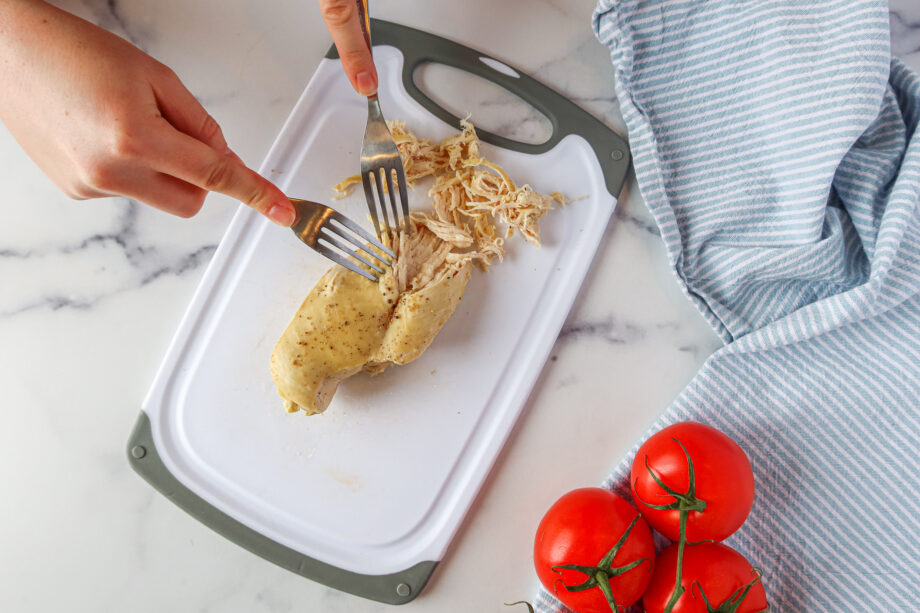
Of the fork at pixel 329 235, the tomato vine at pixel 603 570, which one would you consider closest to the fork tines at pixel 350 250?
the fork at pixel 329 235

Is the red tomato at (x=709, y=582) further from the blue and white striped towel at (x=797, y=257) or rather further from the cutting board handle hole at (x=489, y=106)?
the cutting board handle hole at (x=489, y=106)

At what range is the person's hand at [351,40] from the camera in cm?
131

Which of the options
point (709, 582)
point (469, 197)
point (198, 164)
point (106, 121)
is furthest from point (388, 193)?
point (709, 582)

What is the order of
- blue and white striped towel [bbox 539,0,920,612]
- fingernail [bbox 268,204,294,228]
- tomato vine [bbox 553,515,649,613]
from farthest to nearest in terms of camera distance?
1. blue and white striped towel [bbox 539,0,920,612]
2. fingernail [bbox 268,204,294,228]
3. tomato vine [bbox 553,515,649,613]

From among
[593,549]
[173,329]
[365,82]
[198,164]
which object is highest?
[365,82]

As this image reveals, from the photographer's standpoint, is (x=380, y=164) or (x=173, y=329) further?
(x=173, y=329)

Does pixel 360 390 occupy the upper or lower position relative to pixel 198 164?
lower

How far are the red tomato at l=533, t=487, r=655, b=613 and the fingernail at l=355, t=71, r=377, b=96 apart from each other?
100 cm

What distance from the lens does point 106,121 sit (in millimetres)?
1240

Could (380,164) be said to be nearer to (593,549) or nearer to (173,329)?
(173,329)

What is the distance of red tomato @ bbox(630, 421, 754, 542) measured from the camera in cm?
131

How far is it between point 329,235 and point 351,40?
0.42 metres

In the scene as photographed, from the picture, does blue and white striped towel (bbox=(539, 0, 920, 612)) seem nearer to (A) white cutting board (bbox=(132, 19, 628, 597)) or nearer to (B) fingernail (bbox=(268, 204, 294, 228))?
(A) white cutting board (bbox=(132, 19, 628, 597))

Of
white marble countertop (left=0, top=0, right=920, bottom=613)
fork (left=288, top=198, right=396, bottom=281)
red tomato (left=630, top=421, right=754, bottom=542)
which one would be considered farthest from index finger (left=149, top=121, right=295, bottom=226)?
red tomato (left=630, top=421, right=754, bottom=542)
